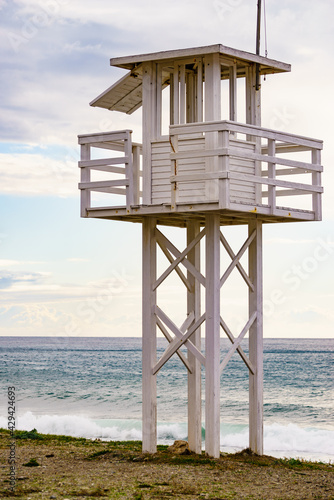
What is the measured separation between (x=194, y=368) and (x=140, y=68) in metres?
5.61

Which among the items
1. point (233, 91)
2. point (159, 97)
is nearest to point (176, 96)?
point (159, 97)

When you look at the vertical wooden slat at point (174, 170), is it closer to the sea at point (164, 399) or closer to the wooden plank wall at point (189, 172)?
the wooden plank wall at point (189, 172)

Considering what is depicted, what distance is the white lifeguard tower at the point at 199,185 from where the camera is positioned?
44.5 ft

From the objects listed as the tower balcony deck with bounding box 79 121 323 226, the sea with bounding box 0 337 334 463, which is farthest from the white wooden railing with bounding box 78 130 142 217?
the sea with bounding box 0 337 334 463

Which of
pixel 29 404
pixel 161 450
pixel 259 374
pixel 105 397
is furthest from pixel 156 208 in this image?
pixel 105 397

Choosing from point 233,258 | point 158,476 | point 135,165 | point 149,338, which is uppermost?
point 135,165

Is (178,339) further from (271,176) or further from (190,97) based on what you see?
(190,97)

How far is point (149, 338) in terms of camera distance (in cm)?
1466

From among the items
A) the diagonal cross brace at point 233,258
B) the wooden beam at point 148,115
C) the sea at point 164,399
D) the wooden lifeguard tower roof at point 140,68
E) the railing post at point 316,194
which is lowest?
the sea at point 164,399

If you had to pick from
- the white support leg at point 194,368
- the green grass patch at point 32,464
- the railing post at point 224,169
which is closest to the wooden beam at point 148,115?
the railing post at point 224,169

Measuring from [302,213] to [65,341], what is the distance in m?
81.1

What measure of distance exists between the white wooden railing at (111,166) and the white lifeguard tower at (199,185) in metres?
0.02

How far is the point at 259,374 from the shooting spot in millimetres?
15164

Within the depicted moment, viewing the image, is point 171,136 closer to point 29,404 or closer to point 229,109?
point 229,109
